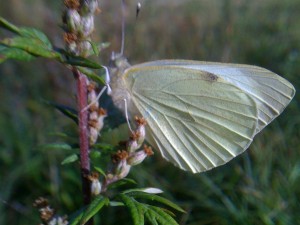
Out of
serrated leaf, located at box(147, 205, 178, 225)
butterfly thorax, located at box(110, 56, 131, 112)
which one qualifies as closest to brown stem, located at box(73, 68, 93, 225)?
serrated leaf, located at box(147, 205, 178, 225)

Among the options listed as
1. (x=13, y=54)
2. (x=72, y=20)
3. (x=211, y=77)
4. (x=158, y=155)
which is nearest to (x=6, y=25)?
(x=13, y=54)

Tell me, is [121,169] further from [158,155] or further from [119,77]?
[158,155]

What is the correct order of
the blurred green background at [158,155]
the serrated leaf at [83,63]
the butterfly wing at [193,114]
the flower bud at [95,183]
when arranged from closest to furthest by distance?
the serrated leaf at [83,63] → the flower bud at [95,183] → the butterfly wing at [193,114] → the blurred green background at [158,155]

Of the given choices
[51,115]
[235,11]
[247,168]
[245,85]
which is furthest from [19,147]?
[235,11]

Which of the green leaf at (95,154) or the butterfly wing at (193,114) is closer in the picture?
the green leaf at (95,154)

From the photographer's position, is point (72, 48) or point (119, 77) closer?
point (72, 48)

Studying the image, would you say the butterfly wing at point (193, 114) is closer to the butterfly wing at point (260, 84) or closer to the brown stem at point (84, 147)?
the butterfly wing at point (260, 84)

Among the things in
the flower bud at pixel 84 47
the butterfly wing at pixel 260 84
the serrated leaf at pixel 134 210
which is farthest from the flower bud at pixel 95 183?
the butterfly wing at pixel 260 84
